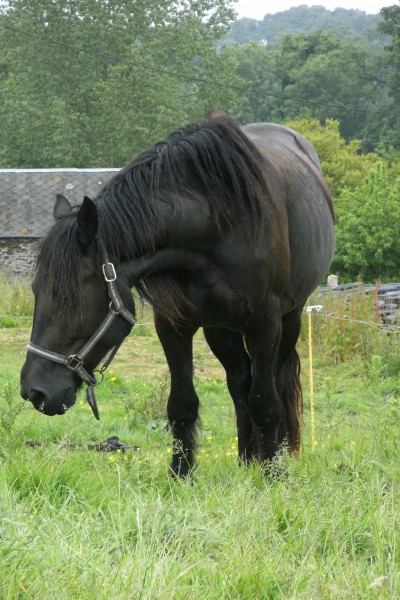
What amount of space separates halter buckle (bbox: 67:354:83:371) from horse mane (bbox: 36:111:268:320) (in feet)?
0.77

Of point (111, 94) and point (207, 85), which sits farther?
point (207, 85)

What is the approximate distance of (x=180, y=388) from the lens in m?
5.60

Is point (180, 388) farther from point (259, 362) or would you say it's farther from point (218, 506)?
point (218, 506)

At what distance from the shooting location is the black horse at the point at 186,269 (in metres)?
4.51

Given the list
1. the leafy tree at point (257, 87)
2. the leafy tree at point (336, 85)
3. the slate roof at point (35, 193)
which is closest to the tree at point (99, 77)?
the leafy tree at point (257, 87)

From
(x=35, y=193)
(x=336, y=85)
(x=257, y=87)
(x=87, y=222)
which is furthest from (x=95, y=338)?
(x=257, y=87)

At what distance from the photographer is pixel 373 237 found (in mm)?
24797

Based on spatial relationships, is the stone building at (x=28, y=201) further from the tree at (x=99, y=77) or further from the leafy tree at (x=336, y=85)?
the leafy tree at (x=336, y=85)

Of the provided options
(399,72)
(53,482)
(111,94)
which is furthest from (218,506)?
(399,72)

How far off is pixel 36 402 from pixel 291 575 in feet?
6.02

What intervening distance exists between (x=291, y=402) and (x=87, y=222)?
2.52m

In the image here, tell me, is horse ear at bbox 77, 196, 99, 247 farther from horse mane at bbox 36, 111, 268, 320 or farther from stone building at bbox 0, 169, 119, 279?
stone building at bbox 0, 169, 119, 279

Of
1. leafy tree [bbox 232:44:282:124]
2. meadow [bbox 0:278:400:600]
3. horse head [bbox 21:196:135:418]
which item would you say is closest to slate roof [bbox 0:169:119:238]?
meadow [bbox 0:278:400:600]

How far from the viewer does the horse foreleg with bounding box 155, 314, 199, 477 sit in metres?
5.43
